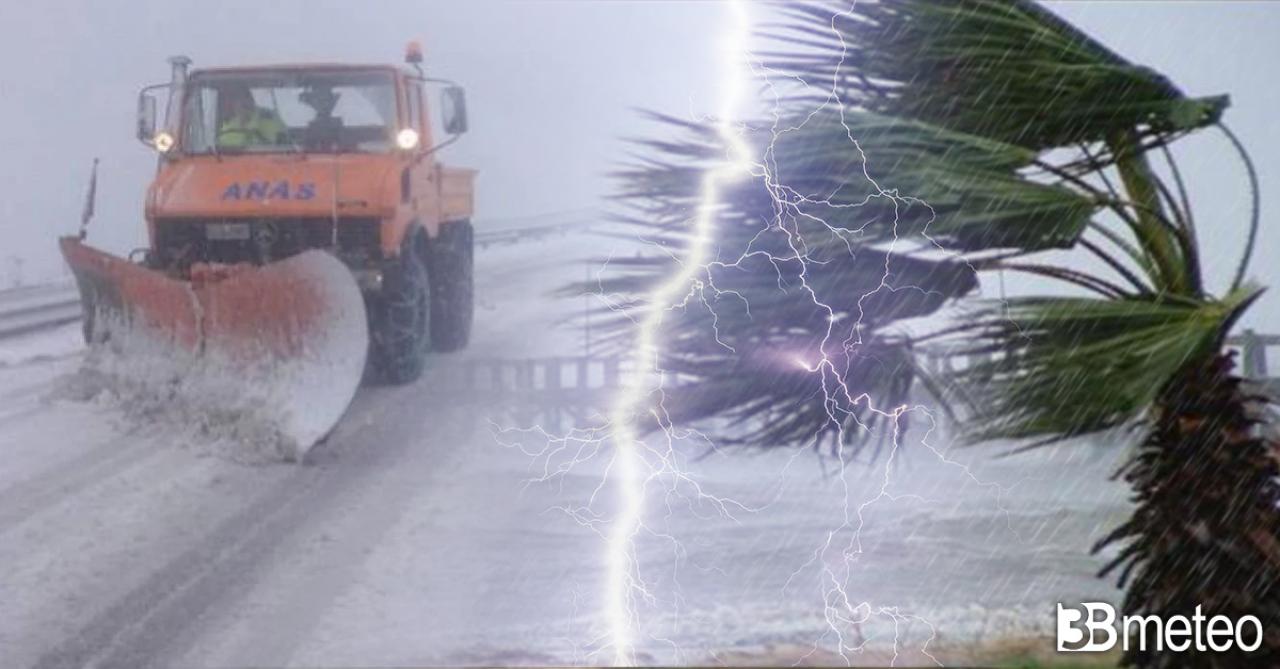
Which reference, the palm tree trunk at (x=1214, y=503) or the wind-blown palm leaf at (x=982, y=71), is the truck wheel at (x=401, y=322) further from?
the palm tree trunk at (x=1214, y=503)

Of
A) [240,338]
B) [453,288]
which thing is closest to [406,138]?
[453,288]

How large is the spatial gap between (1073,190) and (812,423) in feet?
1.97

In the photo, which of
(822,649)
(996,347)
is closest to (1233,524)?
(996,347)

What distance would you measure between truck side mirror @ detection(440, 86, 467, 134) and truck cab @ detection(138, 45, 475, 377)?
0.12ft

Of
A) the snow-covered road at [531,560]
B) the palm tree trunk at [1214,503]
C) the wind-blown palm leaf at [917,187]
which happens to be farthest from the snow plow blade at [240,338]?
the palm tree trunk at [1214,503]

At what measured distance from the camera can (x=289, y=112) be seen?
3.07m

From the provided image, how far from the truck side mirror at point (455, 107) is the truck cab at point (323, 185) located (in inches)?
1.5

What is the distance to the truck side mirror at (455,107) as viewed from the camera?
2.79 m

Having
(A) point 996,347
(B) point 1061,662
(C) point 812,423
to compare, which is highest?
(A) point 996,347

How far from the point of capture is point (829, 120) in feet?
7.65


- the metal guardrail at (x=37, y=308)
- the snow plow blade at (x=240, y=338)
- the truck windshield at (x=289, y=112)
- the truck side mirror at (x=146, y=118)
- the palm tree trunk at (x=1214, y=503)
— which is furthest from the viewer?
the metal guardrail at (x=37, y=308)

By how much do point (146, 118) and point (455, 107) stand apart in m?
0.66

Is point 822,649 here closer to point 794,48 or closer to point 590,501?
point 590,501

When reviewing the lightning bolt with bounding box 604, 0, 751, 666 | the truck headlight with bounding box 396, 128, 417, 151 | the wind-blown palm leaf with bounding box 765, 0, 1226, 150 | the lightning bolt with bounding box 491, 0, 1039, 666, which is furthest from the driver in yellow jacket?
the wind-blown palm leaf with bounding box 765, 0, 1226, 150
